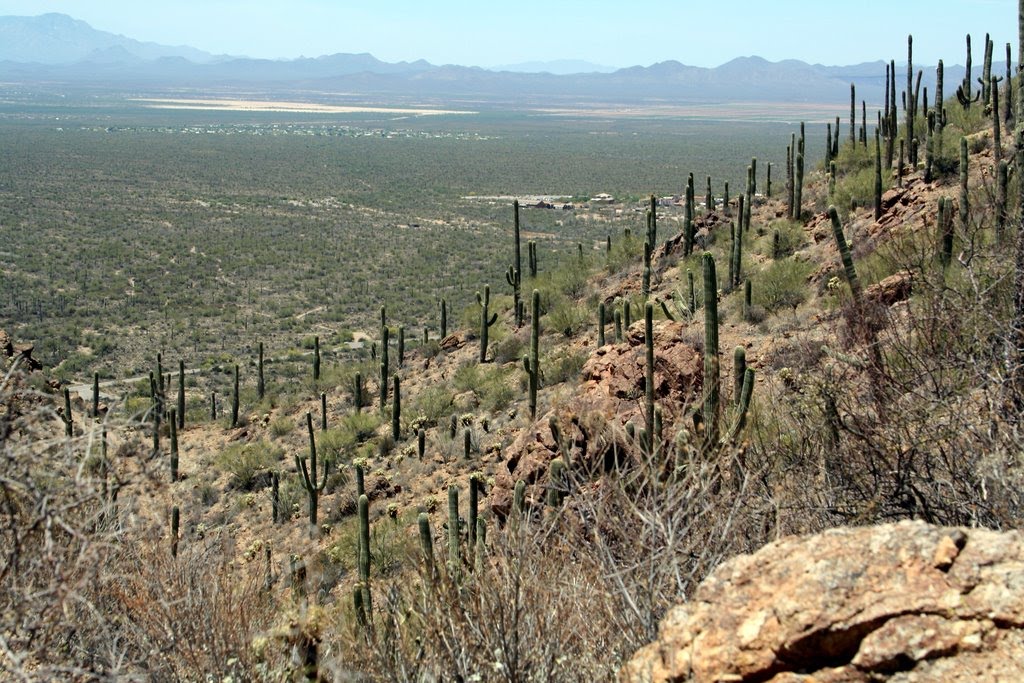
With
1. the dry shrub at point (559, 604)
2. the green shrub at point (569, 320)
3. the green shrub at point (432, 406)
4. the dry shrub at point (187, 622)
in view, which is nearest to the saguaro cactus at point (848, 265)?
the dry shrub at point (559, 604)

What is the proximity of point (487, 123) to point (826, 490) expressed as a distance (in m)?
165

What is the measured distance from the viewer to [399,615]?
6344mm

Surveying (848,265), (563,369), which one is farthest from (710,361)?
(563,369)

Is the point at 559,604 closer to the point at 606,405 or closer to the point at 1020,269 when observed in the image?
the point at 1020,269

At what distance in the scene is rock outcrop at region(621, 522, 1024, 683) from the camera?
372cm

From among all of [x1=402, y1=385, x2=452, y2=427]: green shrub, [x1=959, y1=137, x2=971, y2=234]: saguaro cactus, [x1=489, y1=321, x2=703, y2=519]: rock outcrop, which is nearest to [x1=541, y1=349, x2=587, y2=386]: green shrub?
[x1=402, y1=385, x2=452, y2=427]: green shrub

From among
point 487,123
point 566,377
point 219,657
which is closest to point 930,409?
point 219,657

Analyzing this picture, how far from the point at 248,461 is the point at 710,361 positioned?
11.1 metres

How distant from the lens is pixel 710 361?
383 inches

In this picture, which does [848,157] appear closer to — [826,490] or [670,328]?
[670,328]

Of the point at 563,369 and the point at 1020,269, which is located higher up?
the point at 1020,269

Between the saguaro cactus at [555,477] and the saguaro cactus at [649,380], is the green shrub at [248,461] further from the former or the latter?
the saguaro cactus at [555,477]

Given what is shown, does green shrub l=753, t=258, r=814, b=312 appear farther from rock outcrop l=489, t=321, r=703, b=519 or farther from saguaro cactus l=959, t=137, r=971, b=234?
rock outcrop l=489, t=321, r=703, b=519

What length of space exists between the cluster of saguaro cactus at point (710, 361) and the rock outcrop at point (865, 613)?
13.7 feet
